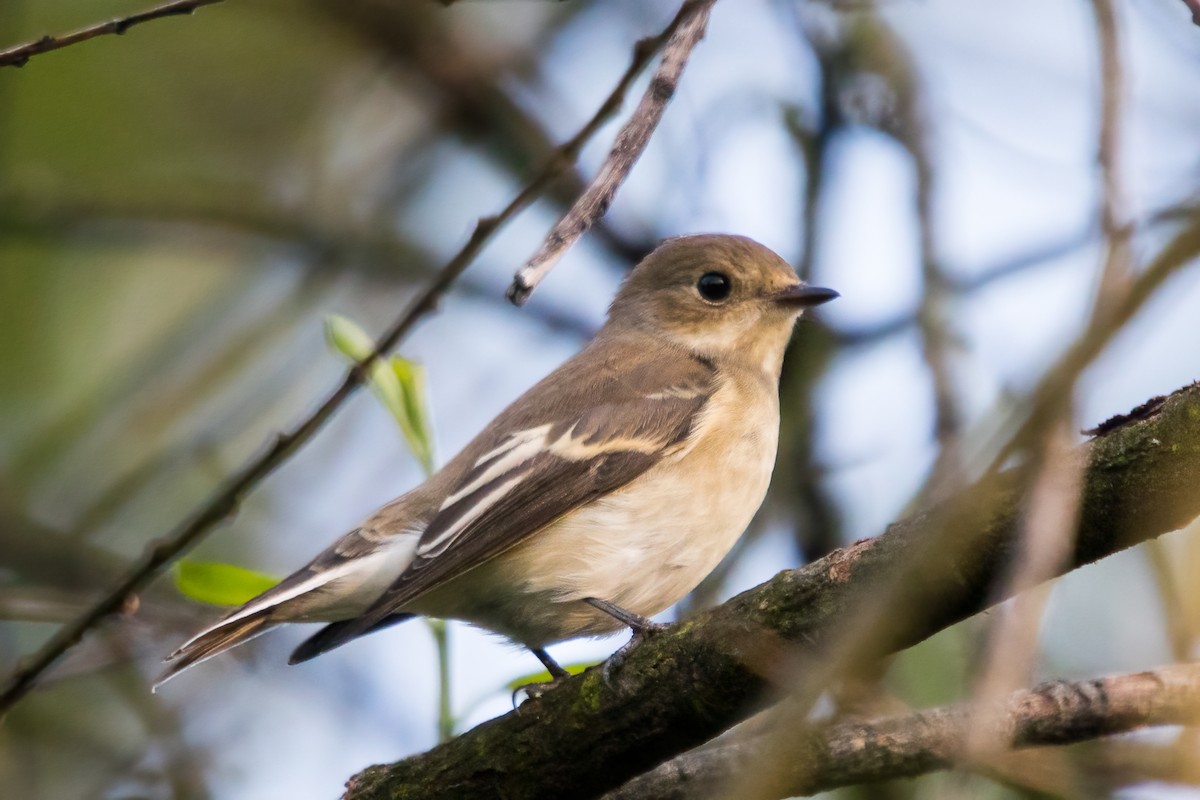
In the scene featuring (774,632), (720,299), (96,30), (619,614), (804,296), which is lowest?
(774,632)

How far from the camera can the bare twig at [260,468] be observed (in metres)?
3.75

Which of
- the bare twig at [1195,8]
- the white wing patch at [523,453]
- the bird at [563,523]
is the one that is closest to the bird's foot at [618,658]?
the bird at [563,523]

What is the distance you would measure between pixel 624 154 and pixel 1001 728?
1782mm

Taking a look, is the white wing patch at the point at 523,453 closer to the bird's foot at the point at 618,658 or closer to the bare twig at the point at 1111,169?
the bird's foot at the point at 618,658

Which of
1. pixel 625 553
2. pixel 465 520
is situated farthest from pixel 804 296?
pixel 465 520

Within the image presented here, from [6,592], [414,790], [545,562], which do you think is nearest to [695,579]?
[545,562]

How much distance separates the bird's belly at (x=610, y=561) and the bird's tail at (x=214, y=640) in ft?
1.86

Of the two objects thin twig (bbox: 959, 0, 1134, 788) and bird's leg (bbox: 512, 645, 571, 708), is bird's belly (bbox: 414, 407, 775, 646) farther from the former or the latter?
thin twig (bbox: 959, 0, 1134, 788)

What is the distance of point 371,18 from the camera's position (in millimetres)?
6996

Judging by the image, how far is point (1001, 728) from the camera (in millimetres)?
3439

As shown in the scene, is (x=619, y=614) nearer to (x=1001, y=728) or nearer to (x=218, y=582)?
(x=218, y=582)

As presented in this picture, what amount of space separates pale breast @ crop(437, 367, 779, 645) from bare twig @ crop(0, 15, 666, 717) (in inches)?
40.4

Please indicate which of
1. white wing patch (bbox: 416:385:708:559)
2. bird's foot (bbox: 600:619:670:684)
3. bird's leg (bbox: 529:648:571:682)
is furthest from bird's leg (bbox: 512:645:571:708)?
white wing patch (bbox: 416:385:708:559)

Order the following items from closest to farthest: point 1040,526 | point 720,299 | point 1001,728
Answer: point 1040,526 < point 1001,728 < point 720,299
